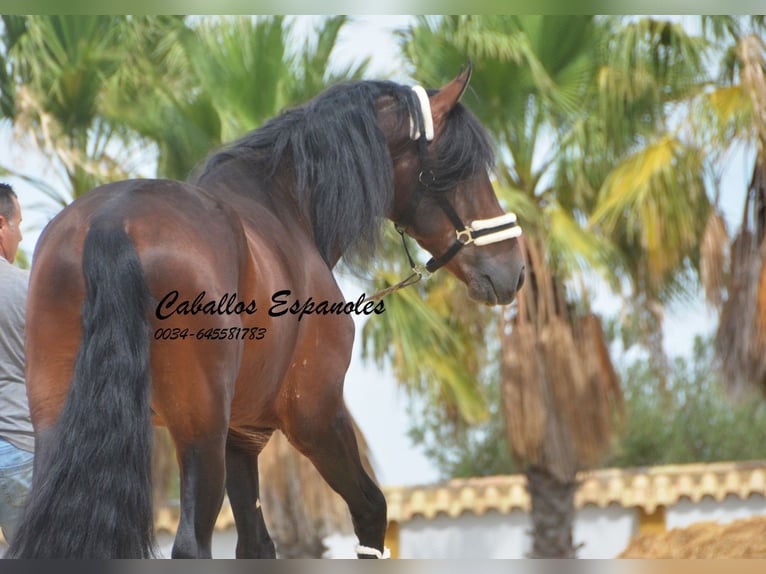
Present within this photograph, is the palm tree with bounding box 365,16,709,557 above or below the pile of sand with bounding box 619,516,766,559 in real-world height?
above

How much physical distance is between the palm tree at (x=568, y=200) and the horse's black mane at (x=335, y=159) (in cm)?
548

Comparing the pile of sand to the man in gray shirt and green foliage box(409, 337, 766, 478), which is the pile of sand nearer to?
the man in gray shirt

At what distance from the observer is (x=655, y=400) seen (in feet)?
72.4

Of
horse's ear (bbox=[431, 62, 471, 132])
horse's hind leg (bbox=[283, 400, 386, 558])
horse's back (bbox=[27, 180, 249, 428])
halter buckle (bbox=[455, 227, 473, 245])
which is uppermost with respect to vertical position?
horse's ear (bbox=[431, 62, 471, 132])

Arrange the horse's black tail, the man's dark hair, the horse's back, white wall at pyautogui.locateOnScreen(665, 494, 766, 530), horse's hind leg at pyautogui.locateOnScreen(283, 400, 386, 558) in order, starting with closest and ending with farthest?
1. the horse's black tail
2. the horse's back
3. horse's hind leg at pyautogui.locateOnScreen(283, 400, 386, 558)
4. the man's dark hair
5. white wall at pyautogui.locateOnScreen(665, 494, 766, 530)

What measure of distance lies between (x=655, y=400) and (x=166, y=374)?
20.6 m

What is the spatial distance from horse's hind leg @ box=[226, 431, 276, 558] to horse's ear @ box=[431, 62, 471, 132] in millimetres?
1165

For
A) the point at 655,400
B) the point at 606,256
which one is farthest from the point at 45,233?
the point at 655,400

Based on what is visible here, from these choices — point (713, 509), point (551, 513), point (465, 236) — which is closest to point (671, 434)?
point (713, 509)

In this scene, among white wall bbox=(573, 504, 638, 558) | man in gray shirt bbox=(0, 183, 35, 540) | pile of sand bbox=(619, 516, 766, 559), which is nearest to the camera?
man in gray shirt bbox=(0, 183, 35, 540)

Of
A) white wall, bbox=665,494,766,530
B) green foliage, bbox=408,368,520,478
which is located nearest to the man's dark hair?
white wall, bbox=665,494,766,530

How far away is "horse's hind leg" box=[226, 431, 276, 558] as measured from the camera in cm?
334

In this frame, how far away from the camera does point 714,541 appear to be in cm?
805

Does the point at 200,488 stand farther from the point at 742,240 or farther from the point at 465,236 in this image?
the point at 742,240
